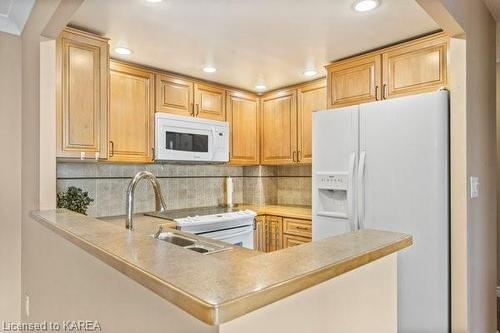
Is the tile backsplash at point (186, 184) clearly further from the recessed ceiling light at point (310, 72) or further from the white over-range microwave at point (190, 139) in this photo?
the recessed ceiling light at point (310, 72)

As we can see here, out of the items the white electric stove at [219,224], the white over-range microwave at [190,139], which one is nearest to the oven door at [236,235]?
the white electric stove at [219,224]

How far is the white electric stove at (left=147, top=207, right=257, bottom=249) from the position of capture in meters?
2.68

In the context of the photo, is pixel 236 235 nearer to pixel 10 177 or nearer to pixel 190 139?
pixel 190 139

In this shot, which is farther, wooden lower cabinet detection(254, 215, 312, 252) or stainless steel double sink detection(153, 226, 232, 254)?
wooden lower cabinet detection(254, 215, 312, 252)

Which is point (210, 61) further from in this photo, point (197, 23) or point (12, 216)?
point (12, 216)

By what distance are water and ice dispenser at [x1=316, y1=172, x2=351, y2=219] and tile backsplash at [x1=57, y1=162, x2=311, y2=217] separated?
3.98 feet

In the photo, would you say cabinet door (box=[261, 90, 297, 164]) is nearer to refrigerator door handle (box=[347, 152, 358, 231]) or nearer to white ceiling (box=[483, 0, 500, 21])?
refrigerator door handle (box=[347, 152, 358, 231])

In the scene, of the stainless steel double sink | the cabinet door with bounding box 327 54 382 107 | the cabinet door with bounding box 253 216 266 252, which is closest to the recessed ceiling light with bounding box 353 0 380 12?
the cabinet door with bounding box 327 54 382 107

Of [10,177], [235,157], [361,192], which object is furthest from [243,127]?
[10,177]

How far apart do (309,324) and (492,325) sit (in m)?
2.08

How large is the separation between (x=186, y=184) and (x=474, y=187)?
261 centimetres

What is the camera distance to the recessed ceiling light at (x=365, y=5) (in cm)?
175

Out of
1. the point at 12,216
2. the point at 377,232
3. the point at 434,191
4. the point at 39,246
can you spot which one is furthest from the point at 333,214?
the point at 12,216

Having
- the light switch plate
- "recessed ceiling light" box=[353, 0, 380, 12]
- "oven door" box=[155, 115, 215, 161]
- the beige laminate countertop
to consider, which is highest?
"recessed ceiling light" box=[353, 0, 380, 12]
